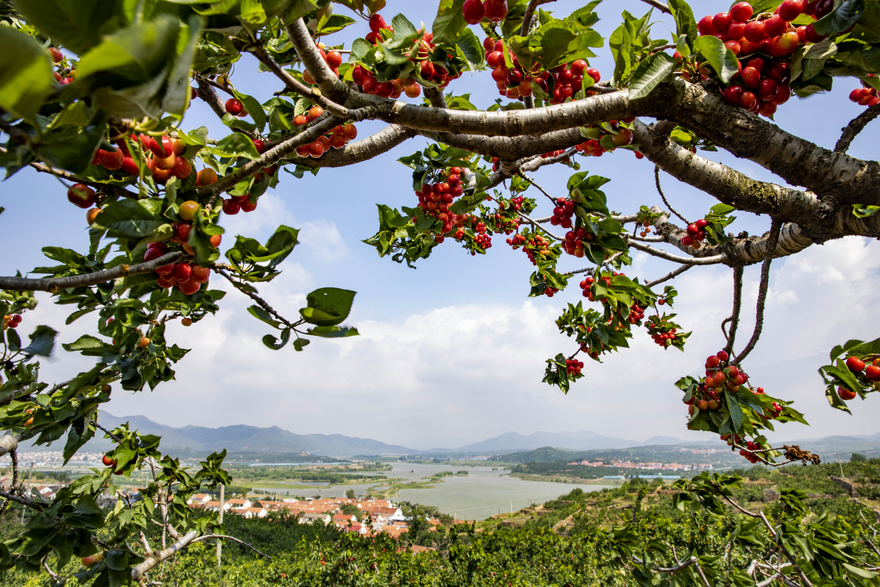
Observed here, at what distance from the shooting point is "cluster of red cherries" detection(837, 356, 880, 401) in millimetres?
1229

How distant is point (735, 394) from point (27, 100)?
2.18 m

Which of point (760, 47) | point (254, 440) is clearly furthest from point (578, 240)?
point (254, 440)

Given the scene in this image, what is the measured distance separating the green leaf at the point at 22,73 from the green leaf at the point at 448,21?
0.86m

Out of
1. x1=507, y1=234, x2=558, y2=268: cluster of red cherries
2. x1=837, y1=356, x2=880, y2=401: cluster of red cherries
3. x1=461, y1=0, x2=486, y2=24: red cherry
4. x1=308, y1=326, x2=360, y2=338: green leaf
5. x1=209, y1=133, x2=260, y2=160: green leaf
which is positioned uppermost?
x1=507, y1=234, x2=558, y2=268: cluster of red cherries

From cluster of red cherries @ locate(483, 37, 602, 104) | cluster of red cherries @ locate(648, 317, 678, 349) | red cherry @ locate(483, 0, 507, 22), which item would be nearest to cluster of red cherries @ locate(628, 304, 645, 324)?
cluster of red cherries @ locate(648, 317, 678, 349)

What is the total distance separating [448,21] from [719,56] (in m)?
0.67

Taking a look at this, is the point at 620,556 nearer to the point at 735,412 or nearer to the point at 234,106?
the point at 735,412

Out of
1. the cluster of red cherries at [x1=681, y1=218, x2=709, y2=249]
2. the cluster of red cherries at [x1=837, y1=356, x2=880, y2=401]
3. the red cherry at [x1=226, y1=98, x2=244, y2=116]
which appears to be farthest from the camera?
the cluster of red cherries at [x1=681, y1=218, x2=709, y2=249]

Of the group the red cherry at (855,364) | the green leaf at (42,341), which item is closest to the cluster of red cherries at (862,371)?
the red cherry at (855,364)

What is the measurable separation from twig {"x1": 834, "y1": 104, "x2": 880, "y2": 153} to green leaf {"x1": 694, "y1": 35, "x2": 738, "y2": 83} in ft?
1.99

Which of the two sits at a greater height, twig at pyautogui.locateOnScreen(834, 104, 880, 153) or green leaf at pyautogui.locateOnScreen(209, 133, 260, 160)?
twig at pyautogui.locateOnScreen(834, 104, 880, 153)

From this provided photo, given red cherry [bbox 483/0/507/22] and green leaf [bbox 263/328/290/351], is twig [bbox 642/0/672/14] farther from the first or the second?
green leaf [bbox 263/328/290/351]

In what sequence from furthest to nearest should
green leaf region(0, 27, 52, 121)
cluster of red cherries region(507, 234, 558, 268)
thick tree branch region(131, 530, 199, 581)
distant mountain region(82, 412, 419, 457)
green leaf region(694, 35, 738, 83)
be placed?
distant mountain region(82, 412, 419, 457)
cluster of red cherries region(507, 234, 558, 268)
thick tree branch region(131, 530, 199, 581)
green leaf region(694, 35, 738, 83)
green leaf region(0, 27, 52, 121)

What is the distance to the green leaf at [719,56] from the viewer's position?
0.88 m
